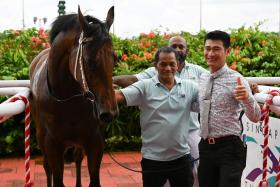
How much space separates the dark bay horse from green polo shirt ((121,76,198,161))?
365 mm

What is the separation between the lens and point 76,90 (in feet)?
12.2

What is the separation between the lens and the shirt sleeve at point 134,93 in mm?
3414

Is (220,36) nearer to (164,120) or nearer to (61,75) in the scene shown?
(164,120)

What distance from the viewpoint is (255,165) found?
390cm

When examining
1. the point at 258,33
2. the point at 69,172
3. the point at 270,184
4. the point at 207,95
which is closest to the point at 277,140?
the point at 270,184

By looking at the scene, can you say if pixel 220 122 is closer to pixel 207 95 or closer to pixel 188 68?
pixel 207 95

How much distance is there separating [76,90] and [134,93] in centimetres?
54

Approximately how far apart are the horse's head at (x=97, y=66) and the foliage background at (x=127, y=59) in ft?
11.9

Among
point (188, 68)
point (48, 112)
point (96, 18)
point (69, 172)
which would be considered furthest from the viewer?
point (69, 172)

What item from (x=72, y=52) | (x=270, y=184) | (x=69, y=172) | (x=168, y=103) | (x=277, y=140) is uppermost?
(x=72, y=52)

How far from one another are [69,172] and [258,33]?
166 inches

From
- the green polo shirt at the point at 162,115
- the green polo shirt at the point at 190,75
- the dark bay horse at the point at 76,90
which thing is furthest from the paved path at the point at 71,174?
the green polo shirt at the point at 162,115

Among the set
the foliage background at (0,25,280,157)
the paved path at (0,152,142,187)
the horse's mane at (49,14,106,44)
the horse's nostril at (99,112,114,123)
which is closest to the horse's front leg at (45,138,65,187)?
the horse's mane at (49,14,106,44)

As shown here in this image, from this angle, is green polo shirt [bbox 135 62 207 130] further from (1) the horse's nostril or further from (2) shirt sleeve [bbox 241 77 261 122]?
(1) the horse's nostril
